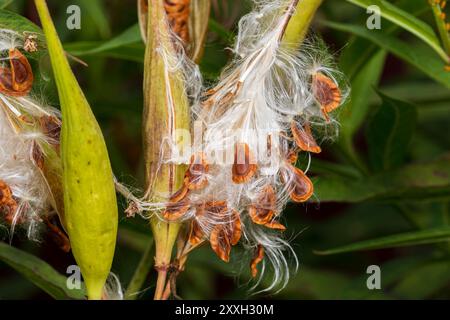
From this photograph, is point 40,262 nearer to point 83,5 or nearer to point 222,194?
point 222,194

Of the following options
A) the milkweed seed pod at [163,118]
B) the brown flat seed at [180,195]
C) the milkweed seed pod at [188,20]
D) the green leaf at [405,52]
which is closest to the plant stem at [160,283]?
the milkweed seed pod at [163,118]

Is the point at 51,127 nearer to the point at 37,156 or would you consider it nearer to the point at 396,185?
the point at 37,156

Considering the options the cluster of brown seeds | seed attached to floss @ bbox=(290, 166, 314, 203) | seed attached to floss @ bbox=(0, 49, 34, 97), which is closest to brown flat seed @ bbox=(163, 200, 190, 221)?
the cluster of brown seeds

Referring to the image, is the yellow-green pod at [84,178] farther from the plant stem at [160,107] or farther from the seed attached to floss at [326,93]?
the seed attached to floss at [326,93]

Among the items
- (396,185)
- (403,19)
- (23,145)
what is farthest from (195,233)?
(396,185)

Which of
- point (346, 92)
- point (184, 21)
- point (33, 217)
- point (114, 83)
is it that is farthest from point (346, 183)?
point (114, 83)
